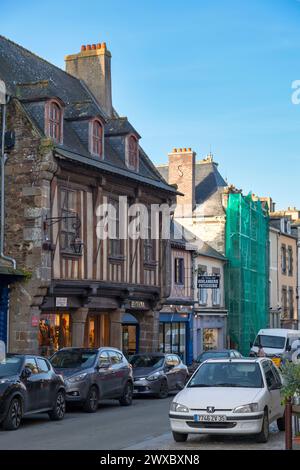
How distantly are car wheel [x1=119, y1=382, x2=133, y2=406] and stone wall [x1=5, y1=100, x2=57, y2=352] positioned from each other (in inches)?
148

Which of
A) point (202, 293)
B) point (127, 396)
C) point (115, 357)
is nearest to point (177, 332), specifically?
A: point (202, 293)

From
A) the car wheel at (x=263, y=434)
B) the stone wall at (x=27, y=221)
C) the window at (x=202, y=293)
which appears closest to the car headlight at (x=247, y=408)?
the car wheel at (x=263, y=434)

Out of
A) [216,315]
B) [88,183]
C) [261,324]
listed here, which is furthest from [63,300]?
[261,324]

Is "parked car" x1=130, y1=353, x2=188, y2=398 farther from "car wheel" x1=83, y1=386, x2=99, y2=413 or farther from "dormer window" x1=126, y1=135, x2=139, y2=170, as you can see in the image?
"dormer window" x1=126, y1=135, x2=139, y2=170

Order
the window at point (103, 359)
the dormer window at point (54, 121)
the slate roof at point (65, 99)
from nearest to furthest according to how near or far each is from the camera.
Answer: the window at point (103, 359) < the dormer window at point (54, 121) < the slate roof at point (65, 99)

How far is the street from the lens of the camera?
493 inches

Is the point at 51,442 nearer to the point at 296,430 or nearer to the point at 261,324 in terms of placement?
the point at 296,430

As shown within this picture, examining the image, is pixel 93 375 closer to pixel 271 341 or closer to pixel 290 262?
pixel 271 341

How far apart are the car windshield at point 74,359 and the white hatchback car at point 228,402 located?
19.1 ft

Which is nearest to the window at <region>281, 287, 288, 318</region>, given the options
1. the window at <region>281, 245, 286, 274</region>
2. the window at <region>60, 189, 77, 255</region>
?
the window at <region>281, 245, 286, 274</region>

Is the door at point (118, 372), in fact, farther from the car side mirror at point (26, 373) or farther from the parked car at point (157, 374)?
the car side mirror at point (26, 373)

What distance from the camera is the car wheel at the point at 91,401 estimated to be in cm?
1869

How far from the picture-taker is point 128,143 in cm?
2947

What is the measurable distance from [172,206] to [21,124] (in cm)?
978
